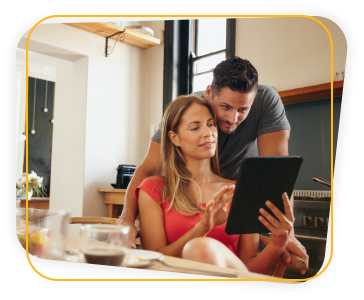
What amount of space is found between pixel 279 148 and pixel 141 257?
0.24 meters

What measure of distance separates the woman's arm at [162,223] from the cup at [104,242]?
0.07m

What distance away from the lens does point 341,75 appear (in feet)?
1.42

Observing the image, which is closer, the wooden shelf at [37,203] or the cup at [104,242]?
the cup at [104,242]

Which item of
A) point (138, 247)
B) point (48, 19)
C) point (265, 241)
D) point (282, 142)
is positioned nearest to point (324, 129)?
point (282, 142)

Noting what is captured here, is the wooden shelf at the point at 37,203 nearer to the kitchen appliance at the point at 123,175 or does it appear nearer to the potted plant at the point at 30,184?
the potted plant at the point at 30,184

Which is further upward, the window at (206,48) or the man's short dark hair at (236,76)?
the window at (206,48)

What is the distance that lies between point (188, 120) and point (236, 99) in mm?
74

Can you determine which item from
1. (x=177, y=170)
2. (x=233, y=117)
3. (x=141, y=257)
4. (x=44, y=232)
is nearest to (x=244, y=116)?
(x=233, y=117)

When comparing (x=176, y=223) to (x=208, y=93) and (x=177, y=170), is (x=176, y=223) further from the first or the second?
(x=208, y=93)

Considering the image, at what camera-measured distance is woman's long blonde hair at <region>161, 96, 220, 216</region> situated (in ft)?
1.60

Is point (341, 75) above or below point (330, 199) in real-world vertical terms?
above

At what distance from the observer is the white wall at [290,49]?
432mm

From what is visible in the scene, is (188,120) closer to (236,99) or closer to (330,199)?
Result: (236,99)

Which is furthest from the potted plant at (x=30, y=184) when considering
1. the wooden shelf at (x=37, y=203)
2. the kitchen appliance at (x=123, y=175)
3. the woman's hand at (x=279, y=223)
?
the woman's hand at (x=279, y=223)
